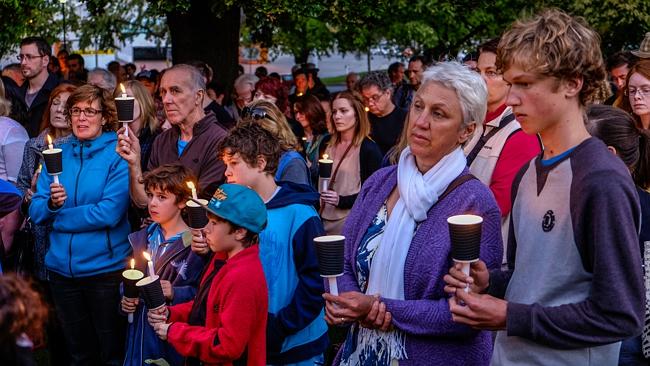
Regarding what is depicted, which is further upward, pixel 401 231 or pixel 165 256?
pixel 401 231

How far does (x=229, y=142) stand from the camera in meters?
5.30

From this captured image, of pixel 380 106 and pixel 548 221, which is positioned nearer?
pixel 548 221

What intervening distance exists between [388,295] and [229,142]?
1.92m

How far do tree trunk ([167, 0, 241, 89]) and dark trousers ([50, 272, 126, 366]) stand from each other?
22.9ft

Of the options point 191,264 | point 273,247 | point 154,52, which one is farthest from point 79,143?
point 154,52

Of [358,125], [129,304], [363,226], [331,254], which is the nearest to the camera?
[331,254]

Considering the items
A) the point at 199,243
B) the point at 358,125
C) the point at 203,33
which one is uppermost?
the point at 203,33

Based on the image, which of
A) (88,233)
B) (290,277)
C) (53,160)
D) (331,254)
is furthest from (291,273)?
(88,233)

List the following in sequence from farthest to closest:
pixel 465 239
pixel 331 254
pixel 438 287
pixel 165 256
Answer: pixel 165 256
pixel 438 287
pixel 331 254
pixel 465 239

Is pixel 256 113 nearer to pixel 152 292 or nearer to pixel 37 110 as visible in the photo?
pixel 152 292

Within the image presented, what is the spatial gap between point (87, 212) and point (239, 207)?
7.07 ft

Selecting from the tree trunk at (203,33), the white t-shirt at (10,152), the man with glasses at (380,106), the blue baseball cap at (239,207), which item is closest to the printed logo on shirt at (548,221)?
the blue baseball cap at (239,207)

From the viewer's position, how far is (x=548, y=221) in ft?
9.82

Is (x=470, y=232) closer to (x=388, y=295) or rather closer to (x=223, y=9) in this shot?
(x=388, y=295)
